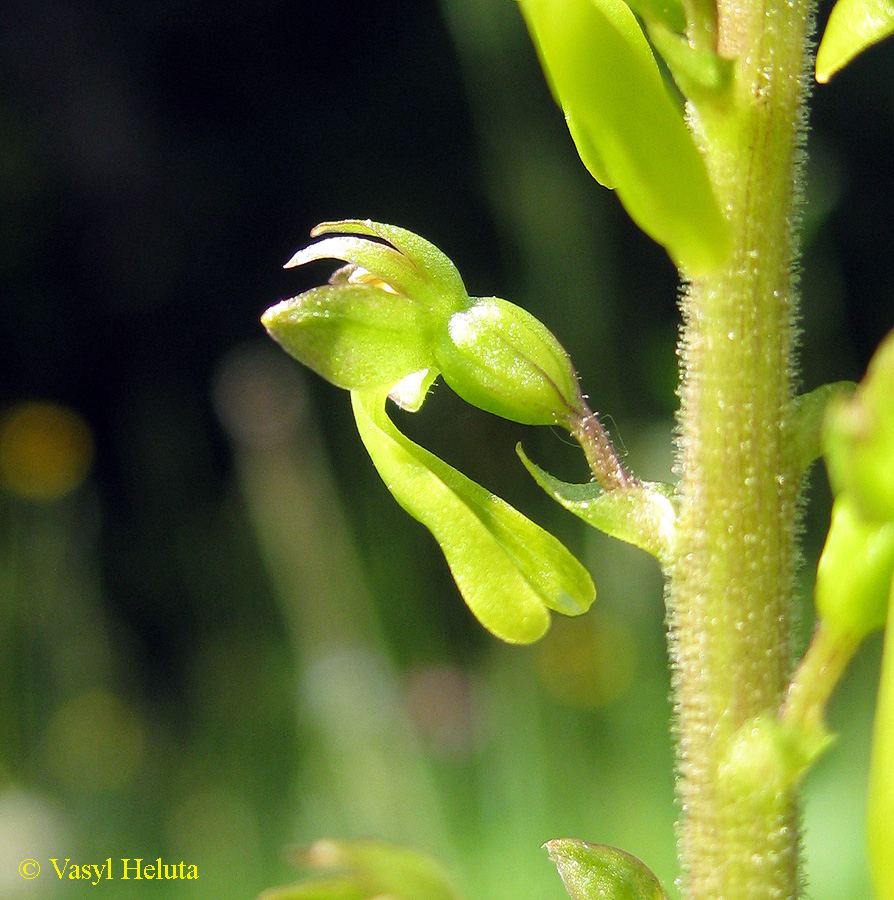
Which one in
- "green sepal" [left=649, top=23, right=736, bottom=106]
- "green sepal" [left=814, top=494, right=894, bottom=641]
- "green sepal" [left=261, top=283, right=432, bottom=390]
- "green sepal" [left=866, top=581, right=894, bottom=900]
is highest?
"green sepal" [left=649, top=23, right=736, bottom=106]

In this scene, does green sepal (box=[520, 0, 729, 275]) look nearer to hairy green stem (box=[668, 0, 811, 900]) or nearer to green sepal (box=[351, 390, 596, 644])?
hairy green stem (box=[668, 0, 811, 900])

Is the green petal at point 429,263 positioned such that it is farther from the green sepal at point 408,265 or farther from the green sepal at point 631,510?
the green sepal at point 631,510

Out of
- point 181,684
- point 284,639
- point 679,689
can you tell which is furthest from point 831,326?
point 679,689

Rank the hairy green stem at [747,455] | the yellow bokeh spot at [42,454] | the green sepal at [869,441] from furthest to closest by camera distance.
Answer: the yellow bokeh spot at [42,454]
the hairy green stem at [747,455]
the green sepal at [869,441]

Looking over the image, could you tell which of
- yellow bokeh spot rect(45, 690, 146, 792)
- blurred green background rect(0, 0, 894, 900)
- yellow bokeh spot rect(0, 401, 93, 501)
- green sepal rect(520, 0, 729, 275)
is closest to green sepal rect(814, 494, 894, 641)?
green sepal rect(520, 0, 729, 275)

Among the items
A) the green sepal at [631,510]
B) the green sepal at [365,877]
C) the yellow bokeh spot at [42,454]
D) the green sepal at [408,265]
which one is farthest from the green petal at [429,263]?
the yellow bokeh spot at [42,454]

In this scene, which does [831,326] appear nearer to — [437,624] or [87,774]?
[437,624]
